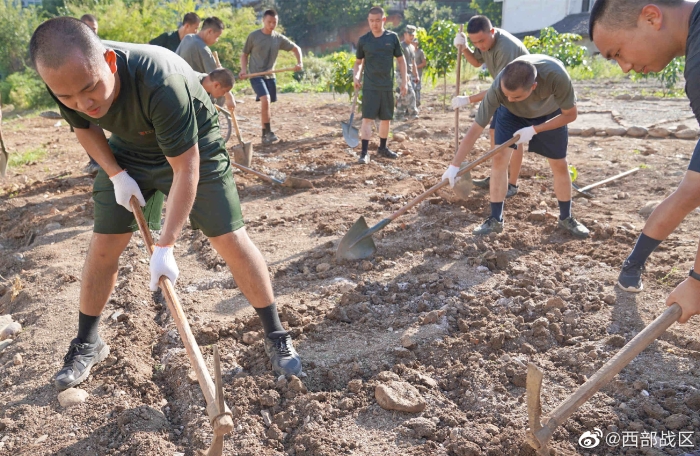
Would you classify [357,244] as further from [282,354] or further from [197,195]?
[197,195]

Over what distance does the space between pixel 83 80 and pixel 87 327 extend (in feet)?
4.42

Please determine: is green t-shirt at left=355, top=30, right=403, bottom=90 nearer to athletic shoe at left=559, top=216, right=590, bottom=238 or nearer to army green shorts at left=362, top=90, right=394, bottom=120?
army green shorts at left=362, top=90, right=394, bottom=120

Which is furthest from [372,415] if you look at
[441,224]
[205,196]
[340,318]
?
[441,224]

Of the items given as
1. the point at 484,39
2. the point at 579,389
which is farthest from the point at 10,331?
the point at 484,39

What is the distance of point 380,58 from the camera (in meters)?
6.71

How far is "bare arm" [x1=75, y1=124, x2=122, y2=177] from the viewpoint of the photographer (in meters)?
2.47

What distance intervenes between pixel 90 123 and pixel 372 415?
1.80m

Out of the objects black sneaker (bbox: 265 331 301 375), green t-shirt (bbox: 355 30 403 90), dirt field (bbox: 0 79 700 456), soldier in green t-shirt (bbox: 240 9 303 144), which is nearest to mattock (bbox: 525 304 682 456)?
dirt field (bbox: 0 79 700 456)

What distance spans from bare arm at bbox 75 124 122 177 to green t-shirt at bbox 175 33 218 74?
406cm

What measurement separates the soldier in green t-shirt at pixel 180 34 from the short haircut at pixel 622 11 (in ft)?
18.1

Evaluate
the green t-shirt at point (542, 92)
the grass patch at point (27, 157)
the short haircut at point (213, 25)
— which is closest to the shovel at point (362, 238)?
the green t-shirt at point (542, 92)

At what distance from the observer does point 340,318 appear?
3.24m

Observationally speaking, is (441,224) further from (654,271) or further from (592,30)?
(592,30)

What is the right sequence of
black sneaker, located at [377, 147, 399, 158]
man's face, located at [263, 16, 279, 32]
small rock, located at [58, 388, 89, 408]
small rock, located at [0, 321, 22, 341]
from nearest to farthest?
small rock, located at [58, 388, 89, 408], small rock, located at [0, 321, 22, 341], black sneaker, located at [377, 147, 399, 158], man's face, located at [263, 16, 279, 32]
